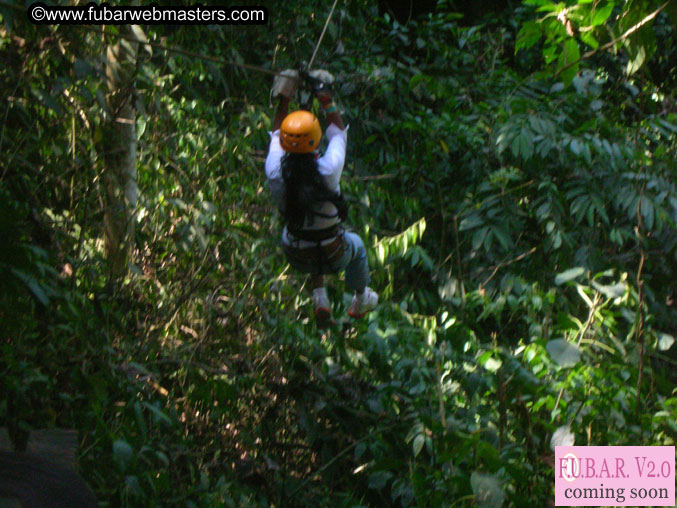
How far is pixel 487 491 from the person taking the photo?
3223 mm

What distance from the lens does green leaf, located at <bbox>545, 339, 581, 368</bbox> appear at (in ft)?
12.1

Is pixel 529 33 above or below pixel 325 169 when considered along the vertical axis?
above

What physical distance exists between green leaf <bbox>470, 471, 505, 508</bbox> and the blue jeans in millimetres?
1298

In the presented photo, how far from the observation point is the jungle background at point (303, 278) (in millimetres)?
3561

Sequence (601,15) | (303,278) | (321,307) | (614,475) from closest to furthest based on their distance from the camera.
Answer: (601,15), (614,475), (321,307), (303,278)

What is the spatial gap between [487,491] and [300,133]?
1.71 m

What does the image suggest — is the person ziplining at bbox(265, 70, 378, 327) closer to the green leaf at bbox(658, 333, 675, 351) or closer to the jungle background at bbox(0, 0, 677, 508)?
the jungle background at bbox(0, 0, 677, 508)

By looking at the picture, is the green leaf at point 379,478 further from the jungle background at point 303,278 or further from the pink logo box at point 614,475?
the pink logo box at point 614,475

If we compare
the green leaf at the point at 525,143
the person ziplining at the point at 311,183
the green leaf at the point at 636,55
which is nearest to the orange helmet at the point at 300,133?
the person ziplining at the point at 311,183

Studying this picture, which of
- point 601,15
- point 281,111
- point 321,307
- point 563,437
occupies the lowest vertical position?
point 563,437

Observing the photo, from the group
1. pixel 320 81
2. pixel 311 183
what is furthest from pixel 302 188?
pixel 320 81

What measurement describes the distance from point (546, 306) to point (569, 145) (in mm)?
1346

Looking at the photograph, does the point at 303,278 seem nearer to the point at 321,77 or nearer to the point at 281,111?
the point at 281,111

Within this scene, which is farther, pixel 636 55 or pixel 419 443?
pixel 419 443
